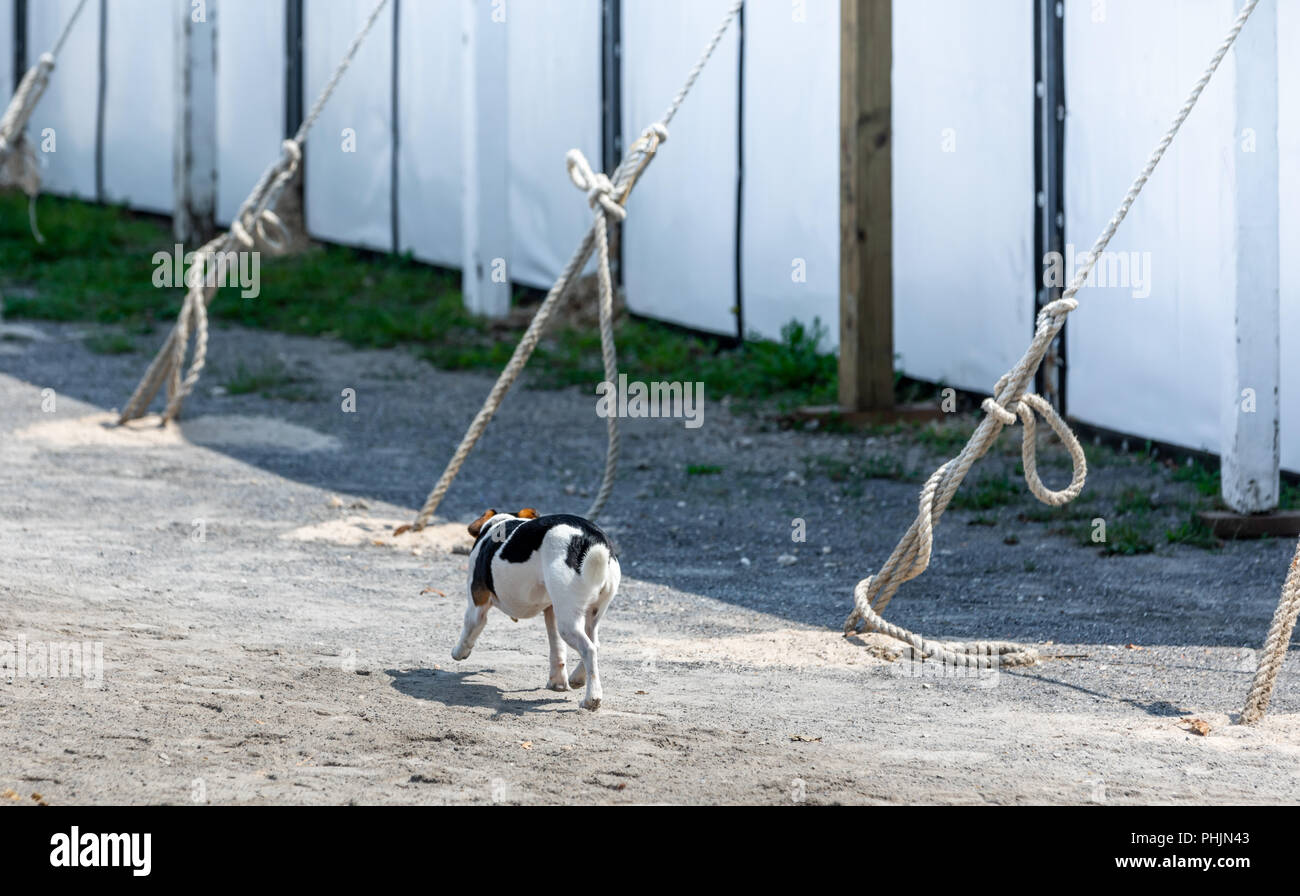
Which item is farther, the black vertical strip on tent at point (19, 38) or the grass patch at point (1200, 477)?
the black vertical strip on tent at point (19, 38)

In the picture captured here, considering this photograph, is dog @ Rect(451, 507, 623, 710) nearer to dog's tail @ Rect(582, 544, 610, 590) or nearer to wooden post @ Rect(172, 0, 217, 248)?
dog's tail @ Rect(582, 544, 610, 590)

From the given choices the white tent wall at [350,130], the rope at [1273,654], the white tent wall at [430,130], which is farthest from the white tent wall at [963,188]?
the white tent wall at [350,130]

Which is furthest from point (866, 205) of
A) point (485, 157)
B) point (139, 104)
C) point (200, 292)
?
point (139, 104)

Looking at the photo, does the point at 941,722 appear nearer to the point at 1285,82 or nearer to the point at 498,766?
the point at 498,766

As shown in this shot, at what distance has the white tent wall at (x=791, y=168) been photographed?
9297mm

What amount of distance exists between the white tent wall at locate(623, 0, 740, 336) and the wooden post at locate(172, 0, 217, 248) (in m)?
4.53

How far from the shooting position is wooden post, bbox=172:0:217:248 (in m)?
13.7

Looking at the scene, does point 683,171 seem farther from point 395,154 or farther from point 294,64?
point 294,64

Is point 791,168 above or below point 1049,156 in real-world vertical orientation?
above

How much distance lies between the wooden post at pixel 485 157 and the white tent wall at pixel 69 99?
6688mm

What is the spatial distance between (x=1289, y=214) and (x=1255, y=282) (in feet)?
2.42

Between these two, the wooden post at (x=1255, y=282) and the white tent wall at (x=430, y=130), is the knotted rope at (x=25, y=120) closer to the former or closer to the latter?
A: the white tent wall at (x=430, y=130)

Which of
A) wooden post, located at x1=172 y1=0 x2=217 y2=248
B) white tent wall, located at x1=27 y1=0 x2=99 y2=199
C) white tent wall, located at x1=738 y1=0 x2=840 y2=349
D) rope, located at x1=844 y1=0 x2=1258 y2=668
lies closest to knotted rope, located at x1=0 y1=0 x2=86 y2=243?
wooden post, located at x1=172 y1=0 x2=217 y2=248

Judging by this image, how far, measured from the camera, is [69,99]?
17000 mm
